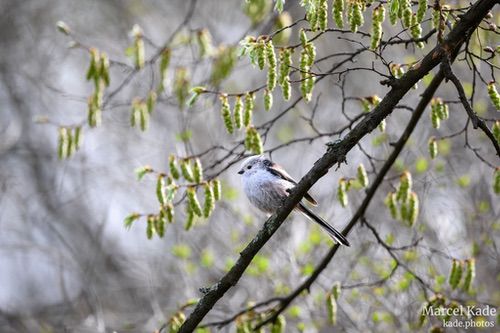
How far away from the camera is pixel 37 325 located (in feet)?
32.6

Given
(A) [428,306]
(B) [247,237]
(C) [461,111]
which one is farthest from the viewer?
(C) [461,111]

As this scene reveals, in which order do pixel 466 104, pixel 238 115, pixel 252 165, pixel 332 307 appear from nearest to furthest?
pixel 466 104, pixel 238 115, pixel 332 307, pixel 252 165

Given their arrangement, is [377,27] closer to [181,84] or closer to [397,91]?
[397,91]

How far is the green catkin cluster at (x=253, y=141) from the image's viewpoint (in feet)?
15.1

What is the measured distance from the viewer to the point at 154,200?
1008cm

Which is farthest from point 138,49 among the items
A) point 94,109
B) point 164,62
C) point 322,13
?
point 322,13

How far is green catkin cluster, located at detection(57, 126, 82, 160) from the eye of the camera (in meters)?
5.47

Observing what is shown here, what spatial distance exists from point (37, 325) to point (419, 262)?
5860mm

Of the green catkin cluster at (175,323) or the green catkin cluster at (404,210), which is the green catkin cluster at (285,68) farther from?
the green catkin cluster at (175,323)

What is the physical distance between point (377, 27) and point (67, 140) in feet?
8.83

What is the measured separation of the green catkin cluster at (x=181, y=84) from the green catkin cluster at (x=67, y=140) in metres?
0.90

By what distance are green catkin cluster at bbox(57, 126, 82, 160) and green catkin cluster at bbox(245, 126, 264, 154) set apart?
1587 millimetres

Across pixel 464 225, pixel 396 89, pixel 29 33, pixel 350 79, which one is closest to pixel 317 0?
pixel 396 89

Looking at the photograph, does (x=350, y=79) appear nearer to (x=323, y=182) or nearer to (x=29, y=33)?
(x=323, y=182)
